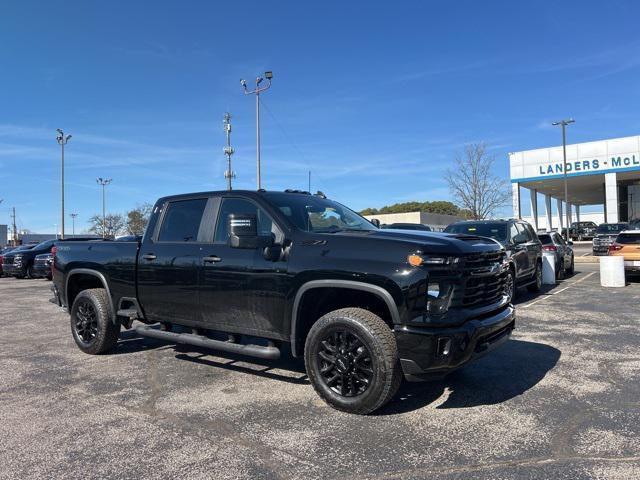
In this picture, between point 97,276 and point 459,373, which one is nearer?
point 459,373

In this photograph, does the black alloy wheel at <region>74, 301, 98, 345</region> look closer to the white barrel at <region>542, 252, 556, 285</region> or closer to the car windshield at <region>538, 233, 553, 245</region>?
the white barrel at <region>542, 252, 556, 285</region>

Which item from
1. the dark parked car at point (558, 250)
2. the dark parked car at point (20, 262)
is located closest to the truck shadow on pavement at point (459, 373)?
the dark parked car at point (558, 250)

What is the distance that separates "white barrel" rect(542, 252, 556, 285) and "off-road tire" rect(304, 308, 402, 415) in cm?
1124

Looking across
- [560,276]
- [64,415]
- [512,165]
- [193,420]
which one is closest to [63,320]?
[64,415]

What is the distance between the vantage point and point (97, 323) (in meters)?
6.46

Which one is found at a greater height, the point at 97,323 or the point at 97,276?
the point at 97,276

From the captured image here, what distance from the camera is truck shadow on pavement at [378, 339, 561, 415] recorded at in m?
4.61

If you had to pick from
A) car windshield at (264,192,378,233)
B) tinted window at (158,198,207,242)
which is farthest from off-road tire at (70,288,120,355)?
car windshield at (264,192,378,233)

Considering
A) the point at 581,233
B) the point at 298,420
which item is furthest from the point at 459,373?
the point at 581,233

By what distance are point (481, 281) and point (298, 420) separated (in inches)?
75.5

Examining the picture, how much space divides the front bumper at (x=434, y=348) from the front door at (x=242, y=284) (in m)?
1.23

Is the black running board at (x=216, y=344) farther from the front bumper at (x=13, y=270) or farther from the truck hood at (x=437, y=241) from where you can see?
the front bumper at (x=13, y=270)

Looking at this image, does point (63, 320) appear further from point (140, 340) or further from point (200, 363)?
point (200, 363)

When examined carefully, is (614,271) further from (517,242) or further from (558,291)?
(517,242)
